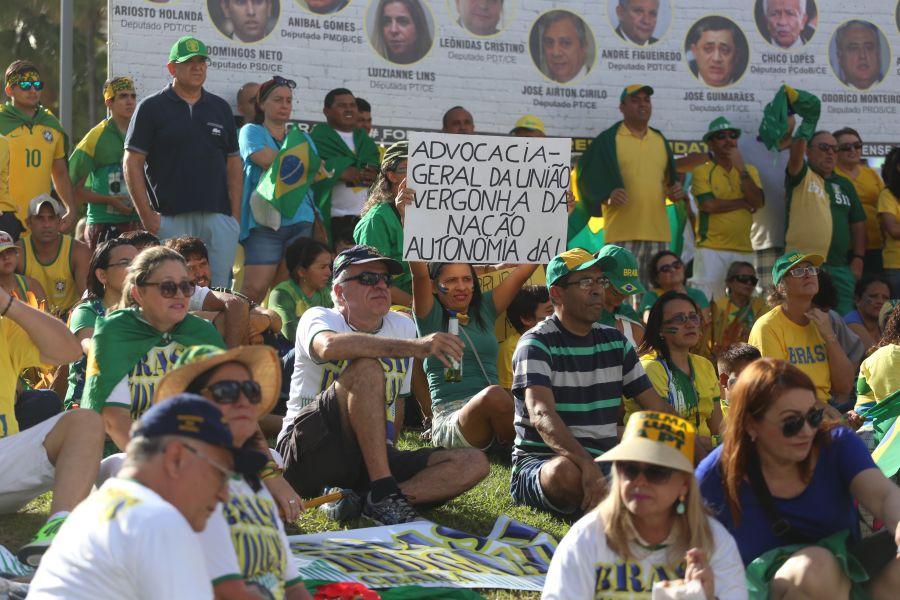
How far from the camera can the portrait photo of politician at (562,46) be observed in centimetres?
1191

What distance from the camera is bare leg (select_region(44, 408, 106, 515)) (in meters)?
5.43

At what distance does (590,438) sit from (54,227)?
4276 mm

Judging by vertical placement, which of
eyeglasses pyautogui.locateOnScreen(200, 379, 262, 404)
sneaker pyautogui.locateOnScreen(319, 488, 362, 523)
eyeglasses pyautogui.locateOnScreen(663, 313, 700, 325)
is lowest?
sneaker pyautogui.locateOnScreen(319, 488, 362, 523)

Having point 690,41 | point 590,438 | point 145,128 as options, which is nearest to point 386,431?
point 590,438

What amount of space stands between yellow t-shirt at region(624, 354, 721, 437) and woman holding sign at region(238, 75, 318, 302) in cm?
311

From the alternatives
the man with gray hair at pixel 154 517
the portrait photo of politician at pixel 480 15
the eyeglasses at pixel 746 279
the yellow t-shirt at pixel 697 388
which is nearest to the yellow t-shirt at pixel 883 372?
the yellow t-shirt at pixel 697 388

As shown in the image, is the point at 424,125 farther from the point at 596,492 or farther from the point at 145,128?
the point at 596,492

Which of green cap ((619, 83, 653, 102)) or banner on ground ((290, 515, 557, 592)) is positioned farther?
green cap ((619, 83, 653, 102))

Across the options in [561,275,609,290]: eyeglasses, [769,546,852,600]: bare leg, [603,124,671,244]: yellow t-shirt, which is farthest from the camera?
[603,124,671,244]: yellow t-shirt

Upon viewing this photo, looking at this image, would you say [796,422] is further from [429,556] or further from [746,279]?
[746,279]

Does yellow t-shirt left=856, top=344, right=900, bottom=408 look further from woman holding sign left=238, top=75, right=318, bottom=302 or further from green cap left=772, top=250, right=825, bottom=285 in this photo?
woman holding sign left=238, top=75, right=318, bottom=302

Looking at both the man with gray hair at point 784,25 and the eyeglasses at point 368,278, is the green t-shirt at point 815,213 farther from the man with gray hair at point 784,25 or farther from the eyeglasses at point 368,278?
the eyeglasses at point 368,278

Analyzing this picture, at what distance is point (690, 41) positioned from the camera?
12.3 metres

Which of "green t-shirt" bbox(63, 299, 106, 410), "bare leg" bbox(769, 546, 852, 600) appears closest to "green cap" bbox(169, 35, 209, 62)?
"green t-shirt" bbox(63, 299, 106, 410)
